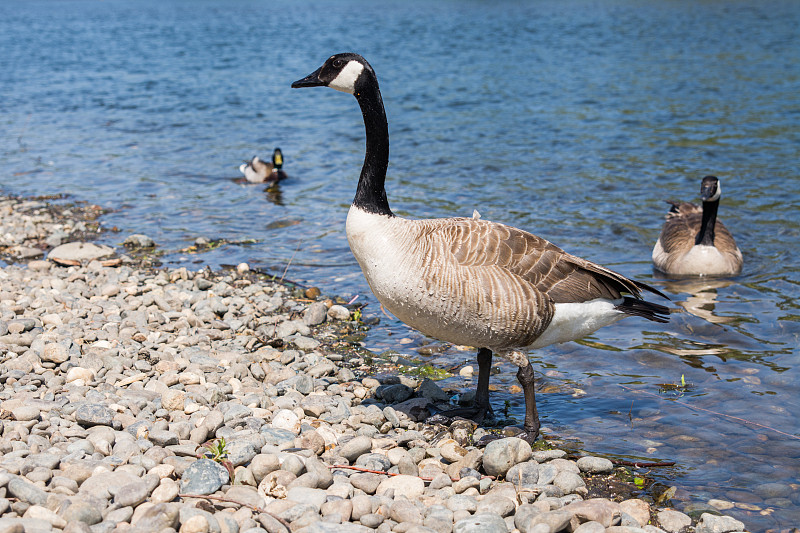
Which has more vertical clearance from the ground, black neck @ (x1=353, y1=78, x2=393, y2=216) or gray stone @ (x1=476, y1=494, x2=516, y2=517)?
black neck @ (x1=353, y1=78, x2=393, y2=216)

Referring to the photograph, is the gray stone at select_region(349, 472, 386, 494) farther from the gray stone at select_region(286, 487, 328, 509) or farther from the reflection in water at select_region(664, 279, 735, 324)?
the reflection in water at select_region(664, 279, 735, 324)

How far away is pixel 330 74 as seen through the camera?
581 centimetres

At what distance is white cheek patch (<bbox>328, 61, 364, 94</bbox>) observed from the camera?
5.75m

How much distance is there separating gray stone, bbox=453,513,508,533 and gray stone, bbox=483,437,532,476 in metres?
0.83

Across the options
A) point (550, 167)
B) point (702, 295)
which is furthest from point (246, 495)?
point (550, 167)

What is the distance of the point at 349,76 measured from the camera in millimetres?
5770

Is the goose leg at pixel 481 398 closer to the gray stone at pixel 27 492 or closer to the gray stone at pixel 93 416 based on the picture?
the gray stone at pixel 93 416

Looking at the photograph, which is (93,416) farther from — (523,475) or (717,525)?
(717,525)

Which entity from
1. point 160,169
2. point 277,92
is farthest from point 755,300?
point 277,92

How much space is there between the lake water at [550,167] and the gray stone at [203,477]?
2.89 meters

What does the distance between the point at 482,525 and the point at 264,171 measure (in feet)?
38.9

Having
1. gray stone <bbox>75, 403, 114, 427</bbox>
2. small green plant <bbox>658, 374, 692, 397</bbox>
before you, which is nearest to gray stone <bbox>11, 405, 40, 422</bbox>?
gray stone <bbox>75, 403, 114, 427</bbox>

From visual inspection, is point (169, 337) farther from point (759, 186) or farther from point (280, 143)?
point (280, 143)

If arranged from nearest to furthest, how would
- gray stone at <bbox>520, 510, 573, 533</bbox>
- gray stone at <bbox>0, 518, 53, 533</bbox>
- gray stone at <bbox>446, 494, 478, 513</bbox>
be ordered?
gray stone at <bbox>0, 518, 53, 533</bbox> < gray stone at <bbox>520, 510, 573, 533</bbox> < gray stone at <bbox>446, 494, 478, 513</bbox>
